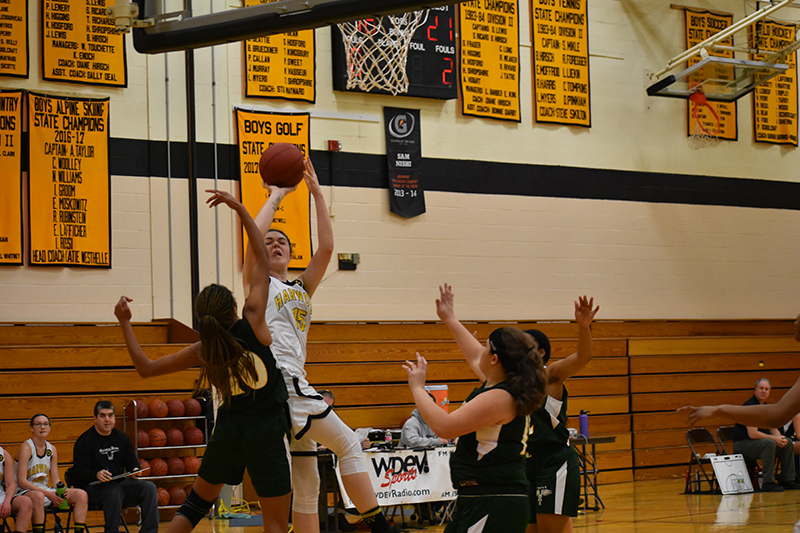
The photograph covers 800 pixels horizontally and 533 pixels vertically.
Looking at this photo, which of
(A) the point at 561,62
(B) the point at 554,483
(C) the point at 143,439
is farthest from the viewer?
(A) the point at 561,62

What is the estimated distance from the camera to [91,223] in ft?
35.3

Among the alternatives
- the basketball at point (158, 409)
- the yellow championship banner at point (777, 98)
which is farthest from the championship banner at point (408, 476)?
the yellow championship banner at point (777, 98)

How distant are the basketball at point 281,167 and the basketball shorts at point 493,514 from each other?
2318 mm

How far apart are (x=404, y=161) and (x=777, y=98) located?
23.7ft

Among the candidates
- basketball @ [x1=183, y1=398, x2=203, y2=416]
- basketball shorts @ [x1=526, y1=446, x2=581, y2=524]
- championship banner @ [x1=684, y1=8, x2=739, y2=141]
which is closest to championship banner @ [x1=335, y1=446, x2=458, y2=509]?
basketball @ [x1=183, y1=398, x2=203, y2=416]

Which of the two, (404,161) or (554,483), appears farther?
(404,161)

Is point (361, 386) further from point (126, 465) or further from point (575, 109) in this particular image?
point (575, 109)

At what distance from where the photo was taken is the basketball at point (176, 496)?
9.86 meters

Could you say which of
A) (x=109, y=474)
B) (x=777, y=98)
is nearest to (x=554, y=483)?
(x=109, y=474)

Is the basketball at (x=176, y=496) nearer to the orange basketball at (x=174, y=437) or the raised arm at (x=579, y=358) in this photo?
the orange basketball at (x=174, y=437)

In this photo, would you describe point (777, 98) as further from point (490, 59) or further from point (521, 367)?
point (521, 367)

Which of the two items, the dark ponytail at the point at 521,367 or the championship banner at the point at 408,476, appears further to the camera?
the championship banner at the point at 408,476

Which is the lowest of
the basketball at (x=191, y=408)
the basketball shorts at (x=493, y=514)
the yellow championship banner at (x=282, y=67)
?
the basketball at (x=191, y=408)

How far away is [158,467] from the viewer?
9.84 m
